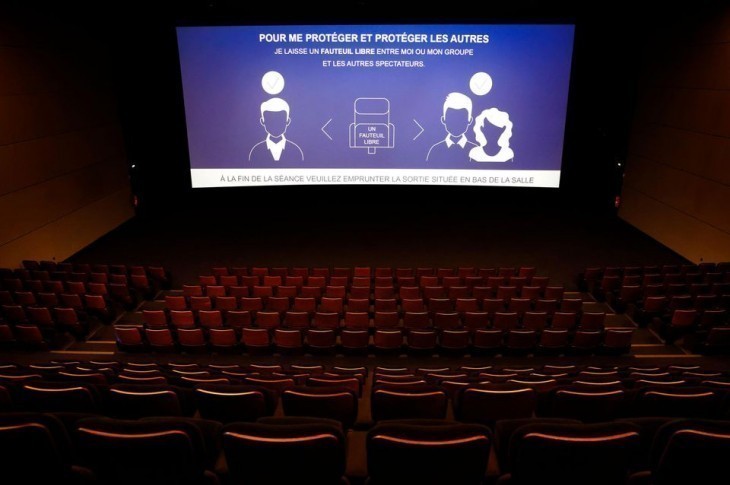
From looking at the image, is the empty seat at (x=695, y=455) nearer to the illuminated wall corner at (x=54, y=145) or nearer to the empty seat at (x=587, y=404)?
the empty seat at (x=587, y=404)

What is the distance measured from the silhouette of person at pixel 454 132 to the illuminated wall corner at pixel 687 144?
4.20m

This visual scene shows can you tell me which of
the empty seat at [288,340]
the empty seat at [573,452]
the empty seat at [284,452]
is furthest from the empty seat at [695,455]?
the empty seat at [288,340]

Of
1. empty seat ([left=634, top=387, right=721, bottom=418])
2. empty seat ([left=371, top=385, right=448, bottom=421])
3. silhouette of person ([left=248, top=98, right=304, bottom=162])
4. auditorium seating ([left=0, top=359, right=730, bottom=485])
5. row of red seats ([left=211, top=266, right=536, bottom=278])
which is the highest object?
silhouette of person ([left=248, top=98, right=304, bottom=162])

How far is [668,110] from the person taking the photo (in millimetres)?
11078

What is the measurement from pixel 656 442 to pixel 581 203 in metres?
12.5

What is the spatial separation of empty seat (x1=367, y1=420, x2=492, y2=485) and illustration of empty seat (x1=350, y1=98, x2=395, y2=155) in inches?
396

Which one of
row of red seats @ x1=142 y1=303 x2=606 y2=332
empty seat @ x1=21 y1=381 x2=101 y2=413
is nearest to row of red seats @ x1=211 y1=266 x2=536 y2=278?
row of red seats @ x1=142 y1=303 x2=606 y2=332

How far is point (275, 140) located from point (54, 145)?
452 centimetres

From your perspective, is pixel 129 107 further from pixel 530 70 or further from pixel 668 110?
pixel 668 110

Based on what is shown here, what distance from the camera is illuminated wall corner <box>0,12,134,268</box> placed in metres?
9.16

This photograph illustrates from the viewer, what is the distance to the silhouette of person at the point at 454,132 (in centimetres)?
1130

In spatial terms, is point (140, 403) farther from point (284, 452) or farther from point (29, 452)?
point (284, 452)

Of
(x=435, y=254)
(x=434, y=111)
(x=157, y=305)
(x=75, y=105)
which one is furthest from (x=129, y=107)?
(x=435, y=254)

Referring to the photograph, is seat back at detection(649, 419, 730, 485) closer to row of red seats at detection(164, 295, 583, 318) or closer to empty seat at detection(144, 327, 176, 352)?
row of red seats at detection(164, 295, 583, 318)
